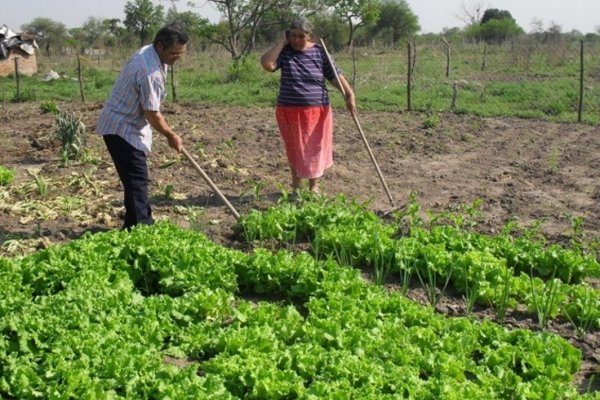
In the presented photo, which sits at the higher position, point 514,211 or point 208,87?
point 208,87

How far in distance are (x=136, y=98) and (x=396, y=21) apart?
51.1 meters

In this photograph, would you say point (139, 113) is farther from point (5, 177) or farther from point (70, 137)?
point (70, 137)

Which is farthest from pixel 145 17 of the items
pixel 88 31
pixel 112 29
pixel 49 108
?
pixel 49 108

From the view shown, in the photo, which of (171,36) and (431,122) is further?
(431,122)

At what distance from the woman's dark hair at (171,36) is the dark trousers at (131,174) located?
2.93 feet

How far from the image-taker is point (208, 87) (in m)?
18.7

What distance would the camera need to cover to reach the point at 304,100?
714 centimetres

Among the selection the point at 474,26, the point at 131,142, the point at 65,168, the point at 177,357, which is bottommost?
the point at 177,357

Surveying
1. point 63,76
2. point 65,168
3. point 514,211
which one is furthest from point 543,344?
point 63,76

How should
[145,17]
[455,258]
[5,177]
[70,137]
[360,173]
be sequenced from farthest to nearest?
[145,17] < [70,137] < [360,173] < [5,177] < [455,258]

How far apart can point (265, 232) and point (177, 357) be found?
2.14 m

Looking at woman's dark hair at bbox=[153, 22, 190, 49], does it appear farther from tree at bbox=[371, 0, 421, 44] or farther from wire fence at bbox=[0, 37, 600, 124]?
tree at bbox=[371, 0, 421, 44]

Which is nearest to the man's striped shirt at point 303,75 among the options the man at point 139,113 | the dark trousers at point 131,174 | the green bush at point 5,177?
the man at point 139,113

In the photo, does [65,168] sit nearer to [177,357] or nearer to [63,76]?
[177,357]
